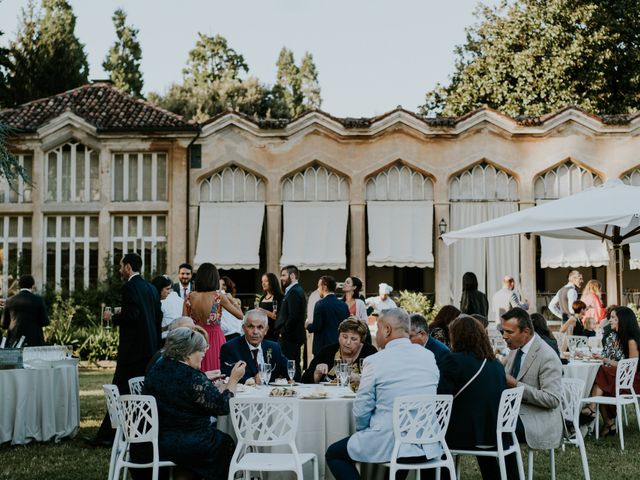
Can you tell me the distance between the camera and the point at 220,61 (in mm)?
48562

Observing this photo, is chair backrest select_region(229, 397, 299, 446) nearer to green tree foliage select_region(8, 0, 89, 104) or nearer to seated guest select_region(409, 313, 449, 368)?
seated guest select_region(409, 313, 449, 368)

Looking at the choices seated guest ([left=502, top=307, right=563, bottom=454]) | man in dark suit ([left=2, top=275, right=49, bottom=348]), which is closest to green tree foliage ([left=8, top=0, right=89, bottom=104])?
man in dark suit ([left=2, top=275, right=49, bottom=348])

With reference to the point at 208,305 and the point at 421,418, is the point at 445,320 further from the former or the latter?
the point at 421,418

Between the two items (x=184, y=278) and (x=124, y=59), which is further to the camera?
(x=124, y=59)

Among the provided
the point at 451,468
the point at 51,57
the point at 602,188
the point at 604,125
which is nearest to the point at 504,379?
the point at 451,468

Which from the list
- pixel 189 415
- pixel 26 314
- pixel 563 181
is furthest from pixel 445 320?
pixel 563 181

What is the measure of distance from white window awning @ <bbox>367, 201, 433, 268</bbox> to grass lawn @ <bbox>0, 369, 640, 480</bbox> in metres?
11.5

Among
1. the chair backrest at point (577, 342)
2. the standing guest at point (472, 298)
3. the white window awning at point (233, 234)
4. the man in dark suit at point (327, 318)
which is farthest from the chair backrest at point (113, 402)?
the white window awning at point (233, 234)

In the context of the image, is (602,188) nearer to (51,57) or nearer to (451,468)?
(451,468)

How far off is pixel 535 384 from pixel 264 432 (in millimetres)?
2382

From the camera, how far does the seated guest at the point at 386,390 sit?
20.9 ft

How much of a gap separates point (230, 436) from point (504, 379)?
214 centimetres

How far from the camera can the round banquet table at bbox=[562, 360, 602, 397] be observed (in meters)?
10.2

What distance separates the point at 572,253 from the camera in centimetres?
2217
